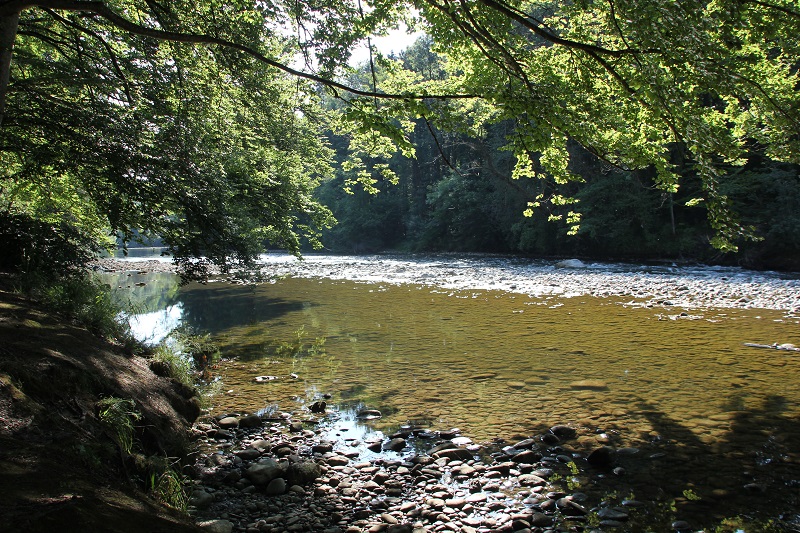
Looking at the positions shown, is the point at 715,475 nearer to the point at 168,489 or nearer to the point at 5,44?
the point at 168,489

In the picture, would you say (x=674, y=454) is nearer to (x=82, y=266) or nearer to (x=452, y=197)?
(x=82, y=266)

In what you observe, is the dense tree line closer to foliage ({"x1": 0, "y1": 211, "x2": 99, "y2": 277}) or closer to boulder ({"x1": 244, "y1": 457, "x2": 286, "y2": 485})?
foliage ({"x1": 0, "y1": 211, "x2": 99, "y2": 277})

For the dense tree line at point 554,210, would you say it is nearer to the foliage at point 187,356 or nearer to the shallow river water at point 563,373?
the shallow river water at point 563,373

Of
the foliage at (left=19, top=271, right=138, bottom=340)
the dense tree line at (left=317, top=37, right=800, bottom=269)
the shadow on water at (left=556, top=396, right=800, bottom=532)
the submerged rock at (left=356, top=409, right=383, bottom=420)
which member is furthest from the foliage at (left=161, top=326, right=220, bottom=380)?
the shadow on water at (left=556, top=396, right=800, bottom=532)

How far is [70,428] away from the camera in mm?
3672

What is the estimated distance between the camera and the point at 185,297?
66.8ft

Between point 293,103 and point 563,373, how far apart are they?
885cm

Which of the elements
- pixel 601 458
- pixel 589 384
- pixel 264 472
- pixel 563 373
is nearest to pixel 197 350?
pixel 264 472

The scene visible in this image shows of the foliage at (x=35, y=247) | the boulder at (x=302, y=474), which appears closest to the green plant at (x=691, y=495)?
the boulder at (x=302, y=474)

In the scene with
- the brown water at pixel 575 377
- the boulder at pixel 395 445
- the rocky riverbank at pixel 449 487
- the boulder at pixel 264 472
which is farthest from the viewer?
the boulder at pixel 395 445

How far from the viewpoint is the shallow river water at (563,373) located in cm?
527

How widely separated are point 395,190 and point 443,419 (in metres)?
57.0

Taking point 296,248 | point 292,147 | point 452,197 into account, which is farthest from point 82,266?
point 452,197

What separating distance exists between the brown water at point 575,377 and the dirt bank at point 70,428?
1.97 meters
